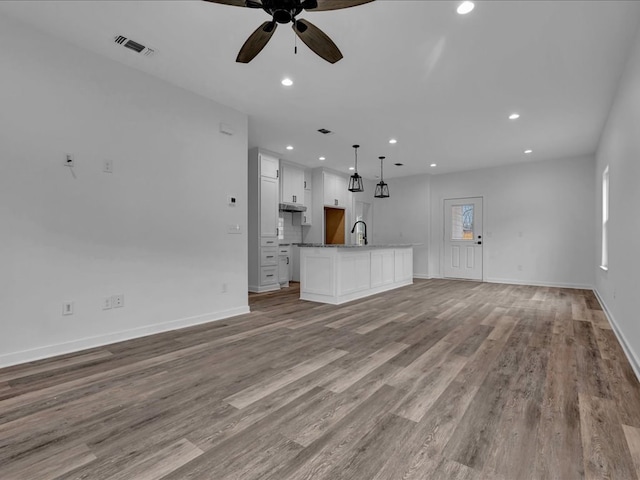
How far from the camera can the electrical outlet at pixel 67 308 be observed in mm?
2921

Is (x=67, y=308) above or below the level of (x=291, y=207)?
below

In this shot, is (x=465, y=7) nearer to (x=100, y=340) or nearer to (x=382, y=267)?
(x=100, y=340)

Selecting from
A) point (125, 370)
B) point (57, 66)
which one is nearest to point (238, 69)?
point (57, 66)

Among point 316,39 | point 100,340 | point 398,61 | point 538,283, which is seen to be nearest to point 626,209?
point 398,61

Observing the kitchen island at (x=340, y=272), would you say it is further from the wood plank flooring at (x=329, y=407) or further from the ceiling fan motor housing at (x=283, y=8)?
the ceiling fan motor housing at (x=283, y=8)

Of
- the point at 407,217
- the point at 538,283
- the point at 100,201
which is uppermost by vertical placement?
the point at 407,217

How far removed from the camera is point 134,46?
9.89 ft

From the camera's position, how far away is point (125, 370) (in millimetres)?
2568

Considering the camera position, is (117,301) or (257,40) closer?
(257,40)

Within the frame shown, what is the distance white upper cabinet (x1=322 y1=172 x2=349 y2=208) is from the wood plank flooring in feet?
16.4

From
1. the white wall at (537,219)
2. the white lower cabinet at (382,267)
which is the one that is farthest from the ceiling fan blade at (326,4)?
the white wall at (537,219)

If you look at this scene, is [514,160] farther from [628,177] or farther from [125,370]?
[125,370]

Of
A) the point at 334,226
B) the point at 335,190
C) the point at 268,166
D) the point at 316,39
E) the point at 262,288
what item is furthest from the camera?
the point at 334,226

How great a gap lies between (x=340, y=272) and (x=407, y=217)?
14.7 ft
